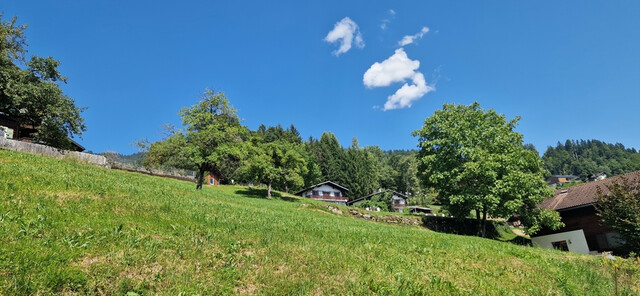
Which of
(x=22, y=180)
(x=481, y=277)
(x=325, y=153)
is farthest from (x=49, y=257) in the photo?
(x=325, y=153)

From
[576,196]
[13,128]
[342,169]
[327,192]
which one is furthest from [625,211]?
[342,169]

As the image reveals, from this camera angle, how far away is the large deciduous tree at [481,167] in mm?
29562

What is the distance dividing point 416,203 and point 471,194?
70.4 metres

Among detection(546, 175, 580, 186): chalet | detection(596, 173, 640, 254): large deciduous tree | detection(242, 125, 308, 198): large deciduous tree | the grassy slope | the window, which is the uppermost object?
detection(546, 175, 580, 186): chalet

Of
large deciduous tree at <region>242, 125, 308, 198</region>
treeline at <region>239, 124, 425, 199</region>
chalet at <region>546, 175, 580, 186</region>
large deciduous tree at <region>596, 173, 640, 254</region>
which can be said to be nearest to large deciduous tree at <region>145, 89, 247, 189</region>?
large deciduous tree at <region>242, 125, 308, 198</region>

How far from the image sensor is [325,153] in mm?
95500

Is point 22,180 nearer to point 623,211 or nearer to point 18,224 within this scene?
point 18,224

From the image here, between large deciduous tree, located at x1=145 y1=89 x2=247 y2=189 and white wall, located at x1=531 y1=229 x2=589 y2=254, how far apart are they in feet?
116

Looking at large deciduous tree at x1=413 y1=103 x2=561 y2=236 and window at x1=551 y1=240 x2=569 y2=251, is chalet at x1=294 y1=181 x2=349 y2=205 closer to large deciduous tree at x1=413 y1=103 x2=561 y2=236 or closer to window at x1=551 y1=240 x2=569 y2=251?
large deciduous tree at x1=413 y1=103 x2=561 y2=236

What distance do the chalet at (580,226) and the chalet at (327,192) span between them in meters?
47.1

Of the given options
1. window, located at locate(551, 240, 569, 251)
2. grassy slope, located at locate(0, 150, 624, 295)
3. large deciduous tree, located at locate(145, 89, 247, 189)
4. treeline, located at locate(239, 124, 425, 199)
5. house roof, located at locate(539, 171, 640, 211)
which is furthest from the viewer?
treeline, located at locate(239, 124, 425, 199)

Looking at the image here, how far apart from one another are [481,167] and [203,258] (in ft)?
96.0

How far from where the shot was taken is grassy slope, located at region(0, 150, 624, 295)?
5.43 metres

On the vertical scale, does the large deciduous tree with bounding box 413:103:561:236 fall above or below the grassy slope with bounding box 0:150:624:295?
above
